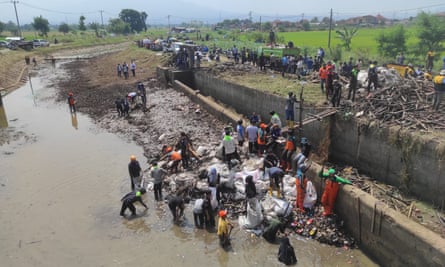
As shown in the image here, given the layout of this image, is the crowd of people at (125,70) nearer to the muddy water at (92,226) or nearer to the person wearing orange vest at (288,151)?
the muddy water at (92,226)

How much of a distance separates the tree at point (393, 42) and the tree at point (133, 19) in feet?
290

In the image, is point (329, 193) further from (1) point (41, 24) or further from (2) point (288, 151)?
(1) point (41, 24)

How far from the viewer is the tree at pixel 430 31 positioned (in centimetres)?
2430

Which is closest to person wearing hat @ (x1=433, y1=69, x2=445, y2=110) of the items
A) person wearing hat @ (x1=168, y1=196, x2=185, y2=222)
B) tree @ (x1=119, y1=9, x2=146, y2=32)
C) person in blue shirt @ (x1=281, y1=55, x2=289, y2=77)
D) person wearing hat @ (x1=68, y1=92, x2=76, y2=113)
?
person wearing hat @ (x1=168, y1=196, x2=185, y2=222)

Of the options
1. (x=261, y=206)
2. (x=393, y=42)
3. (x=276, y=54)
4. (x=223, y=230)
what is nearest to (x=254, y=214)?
(x=261, y=206)

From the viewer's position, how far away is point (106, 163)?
14.3 meters

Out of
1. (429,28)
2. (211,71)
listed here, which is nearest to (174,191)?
(211,71)

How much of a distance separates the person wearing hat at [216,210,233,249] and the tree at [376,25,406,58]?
2297cm

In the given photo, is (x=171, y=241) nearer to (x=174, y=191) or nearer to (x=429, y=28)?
(x=174, y=191)

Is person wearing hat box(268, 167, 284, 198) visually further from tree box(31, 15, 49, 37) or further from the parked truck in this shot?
tree box(31, 15, 49, 37)

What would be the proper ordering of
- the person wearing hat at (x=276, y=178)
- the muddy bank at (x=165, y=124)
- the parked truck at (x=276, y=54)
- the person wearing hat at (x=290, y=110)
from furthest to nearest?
1. the parked truck at (x=276, y=54)
2. the person wearing hat at (x=290, y=110)
3. the person wearing hat at (x=276, y=178)
4. the muddy bank at (x=165, y=124)

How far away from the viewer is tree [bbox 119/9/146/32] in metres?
105

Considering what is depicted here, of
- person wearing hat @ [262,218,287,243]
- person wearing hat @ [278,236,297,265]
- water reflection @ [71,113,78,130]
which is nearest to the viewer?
person wearing hat @ [278,236,297,265]

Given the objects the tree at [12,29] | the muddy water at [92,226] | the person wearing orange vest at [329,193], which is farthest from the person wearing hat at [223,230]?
the tree at [12,29]
